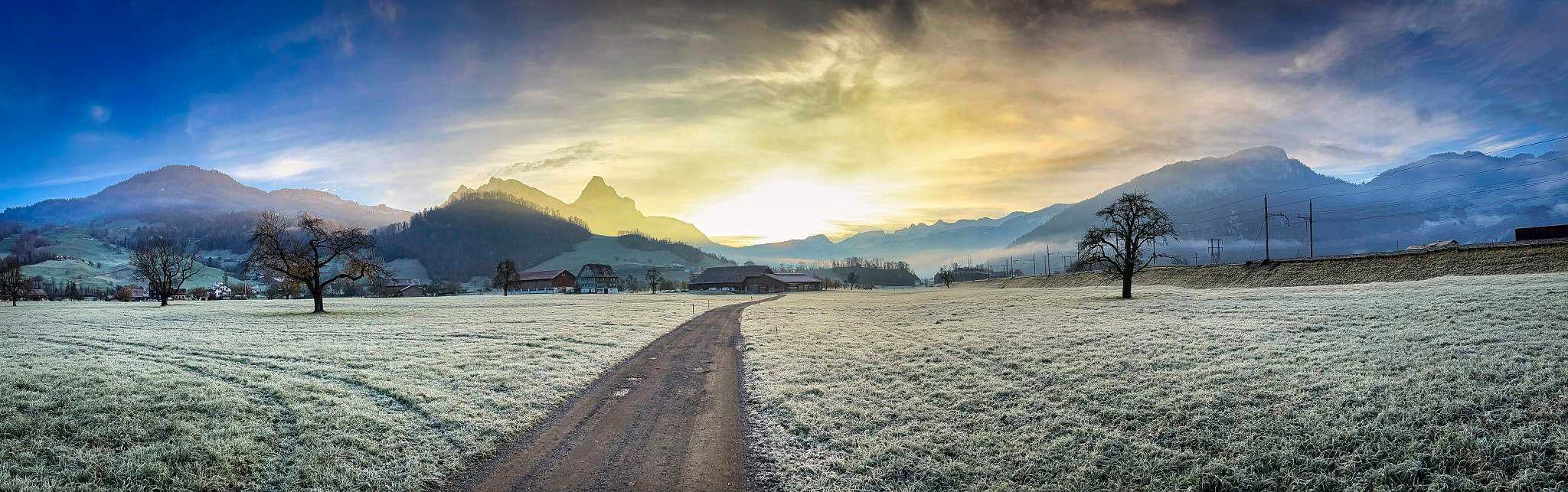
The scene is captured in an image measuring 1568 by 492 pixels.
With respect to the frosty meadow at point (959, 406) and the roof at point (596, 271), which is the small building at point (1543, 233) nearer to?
the frosty meadow at point (959, 406)

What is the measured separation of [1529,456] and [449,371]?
81.4 ft

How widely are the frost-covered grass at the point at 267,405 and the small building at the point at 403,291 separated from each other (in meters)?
144

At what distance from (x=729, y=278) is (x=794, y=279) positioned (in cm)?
2198

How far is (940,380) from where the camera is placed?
1720cm

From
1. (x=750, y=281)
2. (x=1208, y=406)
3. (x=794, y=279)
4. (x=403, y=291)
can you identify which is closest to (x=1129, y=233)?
(x=1208, y=406)

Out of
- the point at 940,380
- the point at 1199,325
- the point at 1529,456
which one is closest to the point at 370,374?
the point at 940,380

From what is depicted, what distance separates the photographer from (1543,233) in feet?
191

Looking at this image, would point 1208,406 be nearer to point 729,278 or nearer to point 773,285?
point 773,285

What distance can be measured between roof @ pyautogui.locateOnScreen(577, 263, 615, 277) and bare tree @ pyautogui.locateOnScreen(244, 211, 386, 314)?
130 m

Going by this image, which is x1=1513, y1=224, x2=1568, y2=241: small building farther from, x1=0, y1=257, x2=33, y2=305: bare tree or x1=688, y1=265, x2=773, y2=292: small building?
x1=0, y1=257, x2=33, y2=305: bare tree

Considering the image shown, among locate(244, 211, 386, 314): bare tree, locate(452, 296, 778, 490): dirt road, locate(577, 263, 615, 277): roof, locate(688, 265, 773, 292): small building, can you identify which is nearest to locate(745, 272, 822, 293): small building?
locate(688, 265, 773, 292): small building

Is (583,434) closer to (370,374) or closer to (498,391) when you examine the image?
(498,391)

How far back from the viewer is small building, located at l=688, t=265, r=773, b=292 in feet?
533

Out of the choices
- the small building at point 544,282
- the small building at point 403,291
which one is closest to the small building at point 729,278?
the small building at point 544,282
